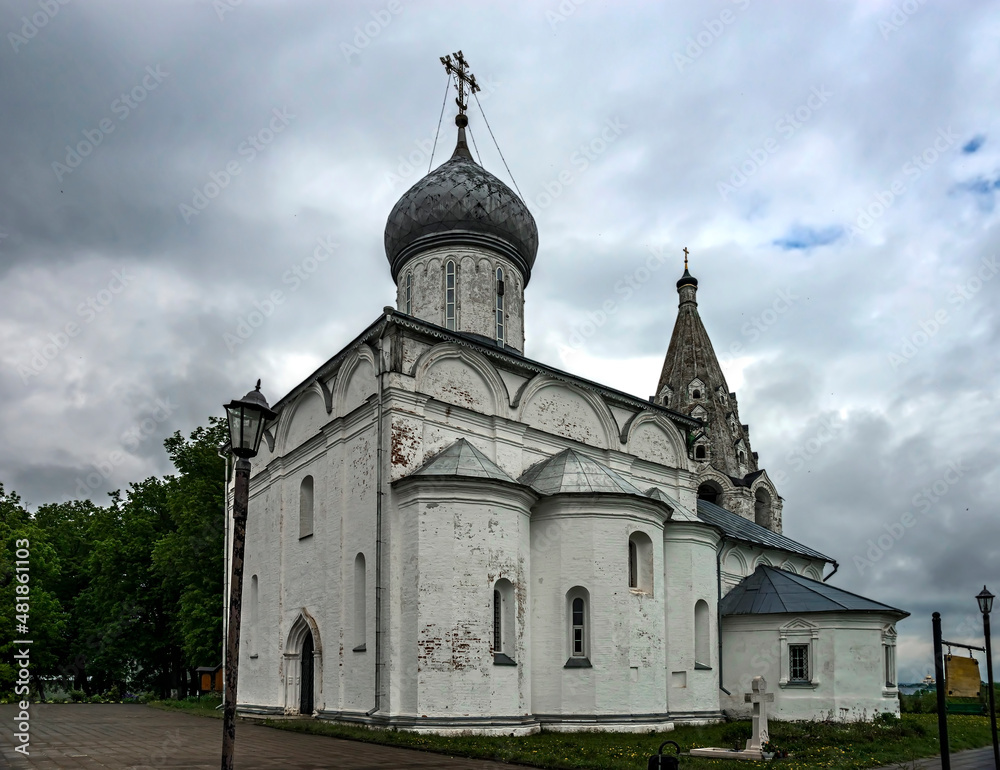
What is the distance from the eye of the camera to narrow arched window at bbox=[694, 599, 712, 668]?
18.8 meters

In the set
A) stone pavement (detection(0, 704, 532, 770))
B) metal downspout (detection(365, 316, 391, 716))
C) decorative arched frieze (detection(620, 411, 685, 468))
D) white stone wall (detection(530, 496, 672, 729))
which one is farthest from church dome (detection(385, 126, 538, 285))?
stone pavement (detection(0, 704, 532, 770))

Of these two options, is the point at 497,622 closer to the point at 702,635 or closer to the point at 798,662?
the point at 702,635

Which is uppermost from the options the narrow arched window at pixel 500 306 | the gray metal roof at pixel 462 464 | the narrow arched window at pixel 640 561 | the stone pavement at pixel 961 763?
the narrow arched window at pixel 500 306

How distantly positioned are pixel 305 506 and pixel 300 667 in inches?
132

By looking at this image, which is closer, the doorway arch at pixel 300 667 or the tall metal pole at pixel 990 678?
the tall metal pole at pixel 990 678

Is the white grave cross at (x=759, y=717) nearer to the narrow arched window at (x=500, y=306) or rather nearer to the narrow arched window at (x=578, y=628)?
the narrow arched window at (x=578, y=628)

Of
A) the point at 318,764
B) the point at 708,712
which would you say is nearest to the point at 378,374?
the point at 318,764

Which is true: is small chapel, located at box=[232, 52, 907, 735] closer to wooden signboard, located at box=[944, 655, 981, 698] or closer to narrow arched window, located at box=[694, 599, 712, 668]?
narrow arched window, located at box=[694, 599, 712, 668]

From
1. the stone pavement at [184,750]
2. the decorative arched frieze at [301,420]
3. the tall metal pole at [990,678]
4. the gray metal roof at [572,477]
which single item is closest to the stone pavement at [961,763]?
the tall metal pole at [990,678]

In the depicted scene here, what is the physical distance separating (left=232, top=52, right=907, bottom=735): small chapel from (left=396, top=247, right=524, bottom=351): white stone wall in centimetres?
5

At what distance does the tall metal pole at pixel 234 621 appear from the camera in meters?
6.59

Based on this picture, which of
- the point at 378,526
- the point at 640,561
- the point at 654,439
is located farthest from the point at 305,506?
the point at 654,439

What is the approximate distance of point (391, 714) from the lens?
1422 cm

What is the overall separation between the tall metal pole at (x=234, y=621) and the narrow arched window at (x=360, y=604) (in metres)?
8.67
